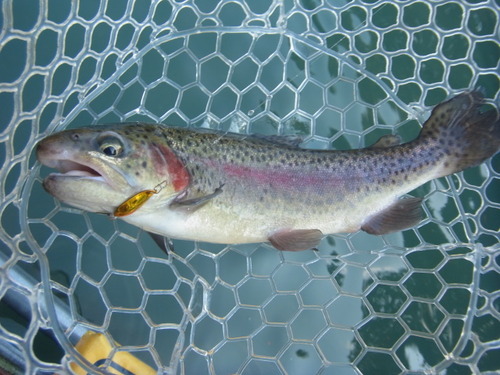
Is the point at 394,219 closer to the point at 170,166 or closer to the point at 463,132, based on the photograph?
the point at 463,132

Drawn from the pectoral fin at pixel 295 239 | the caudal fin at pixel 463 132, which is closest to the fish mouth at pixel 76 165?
the pectoral fin at pixel 295 239

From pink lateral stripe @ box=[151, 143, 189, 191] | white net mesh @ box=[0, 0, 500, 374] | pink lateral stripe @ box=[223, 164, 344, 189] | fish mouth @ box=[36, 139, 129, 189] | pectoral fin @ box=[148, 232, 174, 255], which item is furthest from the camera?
white net mesh @ box=[0, 0, 500, 374]

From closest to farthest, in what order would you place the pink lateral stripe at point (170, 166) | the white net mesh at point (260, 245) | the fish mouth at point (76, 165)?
the fish mouth at point (76, 165)
the pink lateral stripe at point (170, 166)
the white net mesh at point (260, 245)

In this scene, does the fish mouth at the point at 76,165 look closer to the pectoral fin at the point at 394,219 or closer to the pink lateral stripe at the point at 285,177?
the pink lateral stripe at the point at 285,177

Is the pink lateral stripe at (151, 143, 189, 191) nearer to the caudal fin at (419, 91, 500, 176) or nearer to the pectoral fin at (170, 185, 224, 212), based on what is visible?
the pectoral fin at (170, 185, 224, 212)

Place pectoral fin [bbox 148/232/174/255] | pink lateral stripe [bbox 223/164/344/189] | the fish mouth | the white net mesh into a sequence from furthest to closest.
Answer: the white net mesh < pectoral fin [bbox 148/232/174/255] < pink lateral stripe [bbox 223/164/344/189] < the fish mouth

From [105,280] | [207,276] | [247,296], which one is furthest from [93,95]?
[247,296]

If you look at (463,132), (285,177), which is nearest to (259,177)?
(285,177)

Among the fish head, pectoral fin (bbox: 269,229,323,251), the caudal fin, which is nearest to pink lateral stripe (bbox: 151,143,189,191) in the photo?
the fish head
